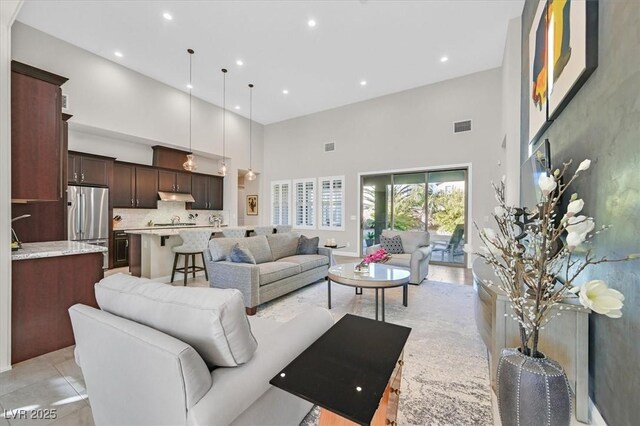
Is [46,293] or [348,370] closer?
[348,370]

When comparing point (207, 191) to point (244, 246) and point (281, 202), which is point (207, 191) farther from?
point (244, 246)

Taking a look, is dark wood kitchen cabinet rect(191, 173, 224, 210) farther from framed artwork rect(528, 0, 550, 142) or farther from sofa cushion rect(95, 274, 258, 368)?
framed artwork rect(528, 0, 550, 142)

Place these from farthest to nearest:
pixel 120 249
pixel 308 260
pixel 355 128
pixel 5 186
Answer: pixel 355 128 → pixel 120 249 → pixel 308 260 → pixel 5 186

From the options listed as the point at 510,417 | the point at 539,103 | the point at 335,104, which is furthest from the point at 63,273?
the point at 335,104

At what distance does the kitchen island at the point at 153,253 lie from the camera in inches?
186

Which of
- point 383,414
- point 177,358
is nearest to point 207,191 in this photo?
point 177,358

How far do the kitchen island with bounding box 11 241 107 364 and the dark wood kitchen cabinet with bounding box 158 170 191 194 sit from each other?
4773 mm

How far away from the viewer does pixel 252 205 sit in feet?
32.2

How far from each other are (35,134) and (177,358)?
9.46 ft

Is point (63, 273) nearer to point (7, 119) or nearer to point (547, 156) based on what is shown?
point (7, 119)

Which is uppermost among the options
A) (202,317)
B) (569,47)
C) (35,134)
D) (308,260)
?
(569,47)

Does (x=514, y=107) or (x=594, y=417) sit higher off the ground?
(x=514, y=107)

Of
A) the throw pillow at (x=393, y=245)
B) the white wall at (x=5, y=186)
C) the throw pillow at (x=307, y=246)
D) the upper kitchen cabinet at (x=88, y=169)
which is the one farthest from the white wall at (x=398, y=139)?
the white wall at (x=5, y=186)

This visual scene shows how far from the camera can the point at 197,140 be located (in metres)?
7.23
